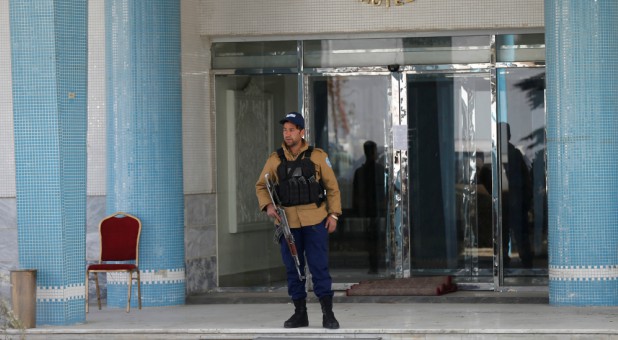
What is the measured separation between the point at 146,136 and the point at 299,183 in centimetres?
280

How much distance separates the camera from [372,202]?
12664mm

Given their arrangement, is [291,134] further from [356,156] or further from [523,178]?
[523,178]

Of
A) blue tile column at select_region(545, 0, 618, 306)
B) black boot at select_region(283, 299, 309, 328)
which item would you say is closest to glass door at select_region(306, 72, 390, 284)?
blue tile column at select_region(545, 0, 618, 306)

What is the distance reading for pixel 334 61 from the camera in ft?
41.3

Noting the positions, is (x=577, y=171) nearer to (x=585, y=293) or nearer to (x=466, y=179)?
(x=585, y=293)

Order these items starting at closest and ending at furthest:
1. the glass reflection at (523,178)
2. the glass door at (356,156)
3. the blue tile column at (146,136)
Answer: the blue tile column at (146,136), the glass reflection at (523,178), the glass door at (356,156)

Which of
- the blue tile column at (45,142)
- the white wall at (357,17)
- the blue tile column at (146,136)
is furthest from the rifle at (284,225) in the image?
the white wall at (357,17)

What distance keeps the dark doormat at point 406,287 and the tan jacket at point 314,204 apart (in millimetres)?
2725

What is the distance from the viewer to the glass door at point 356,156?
12.6 metres

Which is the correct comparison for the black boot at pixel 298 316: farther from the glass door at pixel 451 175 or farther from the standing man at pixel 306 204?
the glass door at pixel 451 175

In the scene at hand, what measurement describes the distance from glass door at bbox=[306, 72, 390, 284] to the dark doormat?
0.40 metres

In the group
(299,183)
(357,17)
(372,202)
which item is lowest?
(372,202)

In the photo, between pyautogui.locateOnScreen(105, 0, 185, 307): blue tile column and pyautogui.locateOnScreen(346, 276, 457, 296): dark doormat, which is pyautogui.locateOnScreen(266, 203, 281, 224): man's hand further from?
pyautogui.locateOnScreen(346, 276, 457, 296): dark doormat

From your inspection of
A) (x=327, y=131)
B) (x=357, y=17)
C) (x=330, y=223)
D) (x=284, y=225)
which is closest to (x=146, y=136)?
(x=327, y=131)
